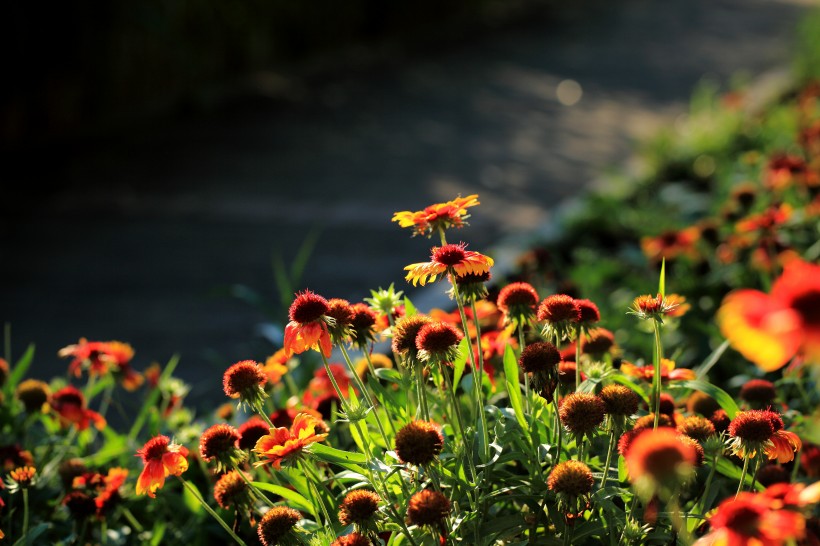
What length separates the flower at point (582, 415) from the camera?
137 cm

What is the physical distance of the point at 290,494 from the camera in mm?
1555

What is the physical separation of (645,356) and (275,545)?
162cm

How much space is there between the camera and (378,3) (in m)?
10.5

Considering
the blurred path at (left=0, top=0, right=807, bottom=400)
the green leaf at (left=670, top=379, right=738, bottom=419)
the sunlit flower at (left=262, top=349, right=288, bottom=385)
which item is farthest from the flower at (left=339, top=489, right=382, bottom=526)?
the blurred path at (left=0, top=0, right=807, bottom=400)

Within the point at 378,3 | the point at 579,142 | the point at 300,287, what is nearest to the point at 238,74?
the point at 378,3

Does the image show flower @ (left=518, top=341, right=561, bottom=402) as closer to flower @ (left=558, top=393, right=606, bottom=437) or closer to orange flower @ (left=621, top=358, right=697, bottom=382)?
flower @ (left=558, top=393, right=606, bottom=437)

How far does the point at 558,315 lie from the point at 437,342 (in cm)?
20

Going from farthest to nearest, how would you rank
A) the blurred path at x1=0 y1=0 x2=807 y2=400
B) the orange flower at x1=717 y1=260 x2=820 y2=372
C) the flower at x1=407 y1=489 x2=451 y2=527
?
the blurred path at x1=0 y1=0 x2=807 y2=400
the flower at x1=407 y1=489 x2=451 y2=527
the orange flower at x1=717 y1=260 x2=820 y2=372

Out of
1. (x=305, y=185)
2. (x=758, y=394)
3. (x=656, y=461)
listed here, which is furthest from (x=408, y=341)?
(x=305, y=185)

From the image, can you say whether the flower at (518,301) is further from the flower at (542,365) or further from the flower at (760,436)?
the flower at (760,436)

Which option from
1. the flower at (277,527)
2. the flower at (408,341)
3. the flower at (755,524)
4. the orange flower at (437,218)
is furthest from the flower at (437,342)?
the flower at (755,524)

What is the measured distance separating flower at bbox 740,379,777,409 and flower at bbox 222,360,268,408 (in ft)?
3.01

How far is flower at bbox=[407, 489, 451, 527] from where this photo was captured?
1227 millimetres

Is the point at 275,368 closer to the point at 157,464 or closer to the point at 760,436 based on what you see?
the point at 157,464
